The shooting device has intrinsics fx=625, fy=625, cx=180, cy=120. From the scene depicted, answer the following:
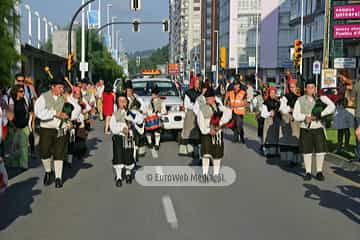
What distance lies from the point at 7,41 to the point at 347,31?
486 inches

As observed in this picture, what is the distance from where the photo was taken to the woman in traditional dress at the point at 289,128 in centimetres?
1217

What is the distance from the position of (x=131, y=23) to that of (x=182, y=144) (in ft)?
90.6

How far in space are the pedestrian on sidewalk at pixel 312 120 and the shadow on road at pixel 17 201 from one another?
4.61 m

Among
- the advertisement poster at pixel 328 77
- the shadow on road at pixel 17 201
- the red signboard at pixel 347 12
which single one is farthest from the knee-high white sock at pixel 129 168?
the red signboard at pixel 347 12

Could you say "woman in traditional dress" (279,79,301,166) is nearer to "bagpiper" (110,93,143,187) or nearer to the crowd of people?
the crowd of people

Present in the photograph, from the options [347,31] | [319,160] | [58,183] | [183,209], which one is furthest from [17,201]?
[347,31]

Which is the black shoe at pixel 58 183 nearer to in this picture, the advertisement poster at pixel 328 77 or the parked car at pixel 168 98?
the parked car at pixel 168 98

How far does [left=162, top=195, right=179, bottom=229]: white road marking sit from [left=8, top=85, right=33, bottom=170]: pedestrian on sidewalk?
4.11 meters

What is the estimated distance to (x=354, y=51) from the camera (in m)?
50.8

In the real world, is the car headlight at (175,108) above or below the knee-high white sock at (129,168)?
above

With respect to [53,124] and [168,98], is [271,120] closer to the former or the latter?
[168,98]

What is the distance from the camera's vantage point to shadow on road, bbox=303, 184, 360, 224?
328 inches

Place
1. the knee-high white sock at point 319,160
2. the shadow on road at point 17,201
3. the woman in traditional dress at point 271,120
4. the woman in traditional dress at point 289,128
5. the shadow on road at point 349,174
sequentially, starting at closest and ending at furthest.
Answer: the shadow on road at point 17,201
the knee-high white sock at point 319,160
the shadow on road at point 349,174
the woman in traditional dress at point 289,128
the woman in traditional dress at point 271,120

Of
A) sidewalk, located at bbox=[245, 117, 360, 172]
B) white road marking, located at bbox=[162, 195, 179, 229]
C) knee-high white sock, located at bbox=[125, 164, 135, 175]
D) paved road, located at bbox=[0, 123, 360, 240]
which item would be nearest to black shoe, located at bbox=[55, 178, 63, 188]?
paved road, located at bbox=[0, 123, 360, 240]
